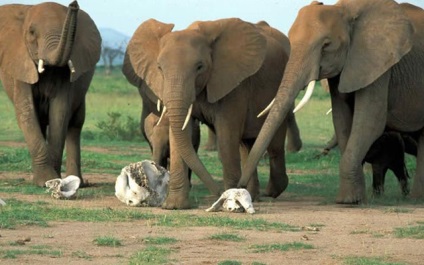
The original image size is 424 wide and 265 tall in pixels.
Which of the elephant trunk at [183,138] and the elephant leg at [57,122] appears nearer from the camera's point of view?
the elephant trunk at [183,138]

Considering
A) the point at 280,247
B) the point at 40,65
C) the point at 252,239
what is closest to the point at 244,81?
the point at 40,65

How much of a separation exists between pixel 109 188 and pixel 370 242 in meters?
4.74

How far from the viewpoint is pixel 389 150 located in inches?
524

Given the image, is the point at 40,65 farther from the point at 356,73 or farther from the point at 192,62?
the point at 356,73

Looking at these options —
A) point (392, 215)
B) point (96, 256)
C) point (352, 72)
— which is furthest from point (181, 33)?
point (96, 256)

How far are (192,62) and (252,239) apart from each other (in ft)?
7.66

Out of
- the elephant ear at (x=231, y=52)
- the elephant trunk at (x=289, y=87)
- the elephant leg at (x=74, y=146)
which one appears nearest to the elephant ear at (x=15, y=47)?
the elephant leg at (x=74, y=146)

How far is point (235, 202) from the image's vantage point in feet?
35.3

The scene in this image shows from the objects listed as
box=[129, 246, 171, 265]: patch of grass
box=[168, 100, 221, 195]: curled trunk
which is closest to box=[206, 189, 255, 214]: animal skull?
box=[168, 100, 221, 195]: curled trunk

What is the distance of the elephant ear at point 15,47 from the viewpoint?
12984 millimetres

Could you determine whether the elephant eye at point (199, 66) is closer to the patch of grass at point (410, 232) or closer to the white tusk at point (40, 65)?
the white tusk at point (40, 65)

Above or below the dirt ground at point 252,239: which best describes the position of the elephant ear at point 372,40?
above

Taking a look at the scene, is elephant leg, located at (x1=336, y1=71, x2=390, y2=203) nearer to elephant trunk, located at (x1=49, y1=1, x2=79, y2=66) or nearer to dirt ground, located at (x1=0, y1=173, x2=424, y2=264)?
dirt ground, located at (x1=0, y1=173, x2=424, y2=264)

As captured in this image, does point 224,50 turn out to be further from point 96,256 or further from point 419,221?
point 96,256
